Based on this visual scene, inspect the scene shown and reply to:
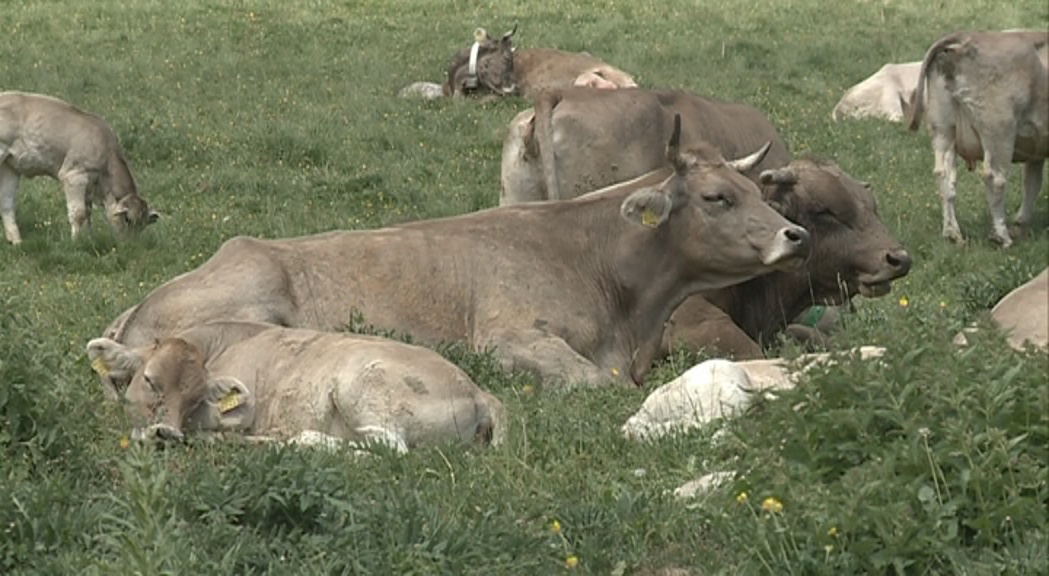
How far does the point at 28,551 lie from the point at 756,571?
2.58 meters

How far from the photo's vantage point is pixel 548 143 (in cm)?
Result: 1430

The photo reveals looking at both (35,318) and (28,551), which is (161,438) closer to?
(28,551)

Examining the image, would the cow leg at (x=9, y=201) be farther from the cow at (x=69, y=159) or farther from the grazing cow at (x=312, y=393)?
the grazing cow at (x=312, y=393)

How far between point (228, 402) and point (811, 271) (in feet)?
16.0

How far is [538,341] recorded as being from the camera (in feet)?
35.8

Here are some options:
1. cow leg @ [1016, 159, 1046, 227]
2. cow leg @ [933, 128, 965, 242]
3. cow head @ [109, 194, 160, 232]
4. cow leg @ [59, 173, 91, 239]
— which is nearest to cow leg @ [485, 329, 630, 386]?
cow head @ [109, 194, 160, 232]

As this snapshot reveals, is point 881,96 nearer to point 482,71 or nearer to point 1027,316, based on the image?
point 482,71

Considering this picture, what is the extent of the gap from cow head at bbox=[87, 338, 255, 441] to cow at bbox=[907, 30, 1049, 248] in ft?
30.7

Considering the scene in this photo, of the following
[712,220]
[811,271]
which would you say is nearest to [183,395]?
[712,220]

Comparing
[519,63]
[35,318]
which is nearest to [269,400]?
[35,318]

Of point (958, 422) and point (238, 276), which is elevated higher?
point (958, 422)

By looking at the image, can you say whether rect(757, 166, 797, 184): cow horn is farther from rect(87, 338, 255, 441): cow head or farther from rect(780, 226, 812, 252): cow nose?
rect(87, 338, 255, 441): cow head

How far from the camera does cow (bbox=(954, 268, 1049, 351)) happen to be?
703 cm

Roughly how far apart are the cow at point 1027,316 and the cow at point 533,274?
3625mm
